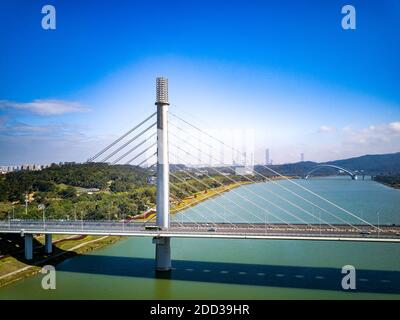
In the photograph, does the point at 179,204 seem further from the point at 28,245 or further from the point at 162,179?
the point at 162,179

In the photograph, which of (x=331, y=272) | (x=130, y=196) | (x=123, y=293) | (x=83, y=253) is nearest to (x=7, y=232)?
(x=83, y=253)

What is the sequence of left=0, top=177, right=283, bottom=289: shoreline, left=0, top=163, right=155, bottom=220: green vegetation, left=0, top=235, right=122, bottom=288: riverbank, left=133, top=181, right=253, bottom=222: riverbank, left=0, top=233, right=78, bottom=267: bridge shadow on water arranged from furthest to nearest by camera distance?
left=133, top=181, right=253, bottom=222: riverbank → left=0, top=163, right=155, bottom=220: green vegetation → left=0, top=233, right=78, bottom=267: bridge shadow on water → left=0, top=235, right=122, bottom=288: riverbank → left=0, top=177, right=283, bottom=289: shoreline

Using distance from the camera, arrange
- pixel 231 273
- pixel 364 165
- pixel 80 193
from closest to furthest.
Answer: pixel 231 273, pixel 80 193, pixel 364 165

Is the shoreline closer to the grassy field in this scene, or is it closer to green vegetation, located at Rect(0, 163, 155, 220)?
the grassy field

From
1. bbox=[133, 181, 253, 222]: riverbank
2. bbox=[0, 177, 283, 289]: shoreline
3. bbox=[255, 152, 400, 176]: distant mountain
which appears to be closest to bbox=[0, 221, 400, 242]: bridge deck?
bbox=[0, 177, 283, 289]: shoreline

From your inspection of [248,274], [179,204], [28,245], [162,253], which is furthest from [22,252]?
[179,204]
